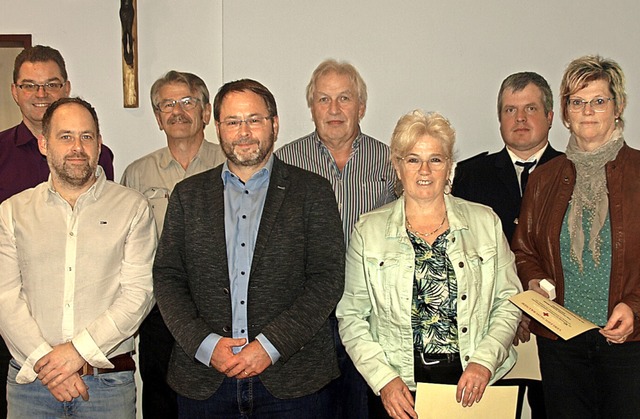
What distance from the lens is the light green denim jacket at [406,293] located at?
2354 millimetres

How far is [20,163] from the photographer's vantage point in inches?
119

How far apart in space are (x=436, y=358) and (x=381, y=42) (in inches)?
90.0

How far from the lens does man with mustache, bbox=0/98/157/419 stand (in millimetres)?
2439

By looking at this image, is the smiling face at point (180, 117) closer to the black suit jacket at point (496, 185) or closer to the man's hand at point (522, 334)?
the black suit jacket at point (496, 185)

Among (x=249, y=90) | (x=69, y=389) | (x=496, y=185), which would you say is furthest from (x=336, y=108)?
(x=69, y=389)

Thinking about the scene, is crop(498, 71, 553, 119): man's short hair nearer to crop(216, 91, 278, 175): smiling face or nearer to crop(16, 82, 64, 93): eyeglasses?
crop(216, 91, 278, 175): smiling face

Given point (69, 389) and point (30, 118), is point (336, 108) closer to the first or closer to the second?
point (30, 118)

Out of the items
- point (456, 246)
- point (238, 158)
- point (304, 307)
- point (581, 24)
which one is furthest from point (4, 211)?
point (581, 24)

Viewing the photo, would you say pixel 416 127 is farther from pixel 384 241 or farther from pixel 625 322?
pixel 625 322

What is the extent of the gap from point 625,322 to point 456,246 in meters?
0.60

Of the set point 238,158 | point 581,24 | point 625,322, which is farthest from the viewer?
point 581,24

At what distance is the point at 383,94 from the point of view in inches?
164

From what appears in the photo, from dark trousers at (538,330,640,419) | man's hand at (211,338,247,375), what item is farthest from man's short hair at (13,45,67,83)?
dark trousers at (538,330,640,419)

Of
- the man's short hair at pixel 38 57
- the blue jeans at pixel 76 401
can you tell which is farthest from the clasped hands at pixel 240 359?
the man's short hair at pixel 38 57
